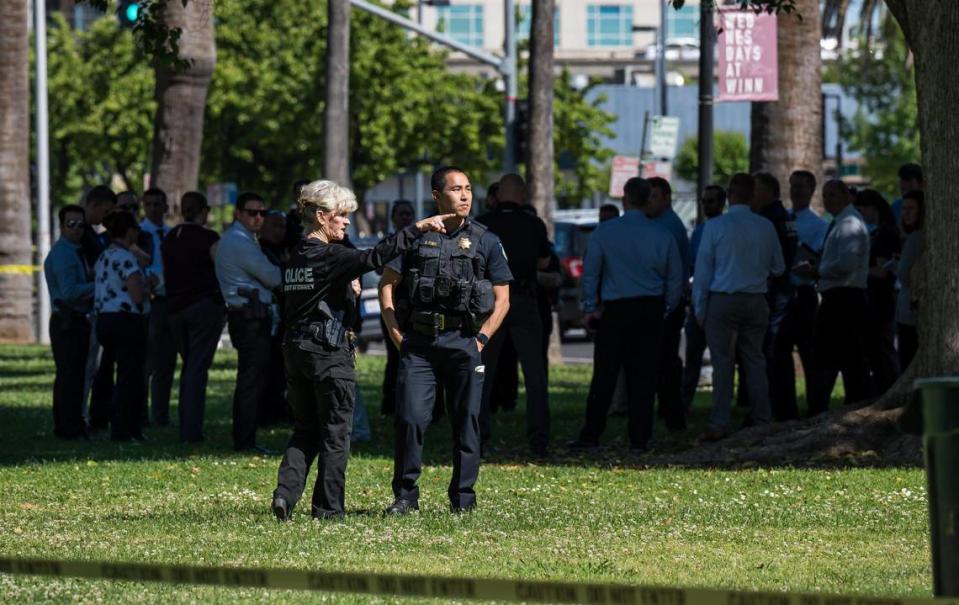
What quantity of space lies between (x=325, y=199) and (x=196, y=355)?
529 cm

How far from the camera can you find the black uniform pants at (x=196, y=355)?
13.9m

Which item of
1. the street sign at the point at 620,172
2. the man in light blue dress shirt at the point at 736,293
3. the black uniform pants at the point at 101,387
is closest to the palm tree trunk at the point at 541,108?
the street sign at the point at 620,172

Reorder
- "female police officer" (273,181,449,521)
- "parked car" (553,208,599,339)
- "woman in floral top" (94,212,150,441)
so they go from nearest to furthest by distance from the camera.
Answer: "female police officer" (273,181,449,521) < "woman in floral top" (94,212,150,441) < "parked car" (553,208,599,339)

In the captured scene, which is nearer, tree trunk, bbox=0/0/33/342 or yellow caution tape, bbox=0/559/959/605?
yellow caution tape, bbox=0/559/959/605

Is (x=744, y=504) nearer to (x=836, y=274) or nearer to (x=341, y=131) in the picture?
(x=836, y=274)

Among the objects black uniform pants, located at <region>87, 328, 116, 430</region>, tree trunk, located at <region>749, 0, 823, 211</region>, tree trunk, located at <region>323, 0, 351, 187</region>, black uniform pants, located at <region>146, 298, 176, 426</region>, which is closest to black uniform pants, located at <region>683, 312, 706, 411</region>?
tree trunk, located at <region>749, 0, 823, 211</region>

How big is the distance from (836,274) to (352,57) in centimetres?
3662

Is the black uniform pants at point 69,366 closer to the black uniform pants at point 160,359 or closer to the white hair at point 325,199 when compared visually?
the black uniform pants at point 160,359

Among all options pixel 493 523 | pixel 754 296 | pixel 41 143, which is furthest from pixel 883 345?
pixel 41 143

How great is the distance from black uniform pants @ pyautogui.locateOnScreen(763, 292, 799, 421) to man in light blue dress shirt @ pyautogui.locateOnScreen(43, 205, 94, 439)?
5.18 metres

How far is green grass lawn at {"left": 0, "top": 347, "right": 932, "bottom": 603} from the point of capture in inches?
295

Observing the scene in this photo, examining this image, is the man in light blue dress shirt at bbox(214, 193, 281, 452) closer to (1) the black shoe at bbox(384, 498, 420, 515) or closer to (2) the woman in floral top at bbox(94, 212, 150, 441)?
(2) the woman in floral top at bbox(94, 212, 150, 441)

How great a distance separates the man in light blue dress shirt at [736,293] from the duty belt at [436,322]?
4.53 m

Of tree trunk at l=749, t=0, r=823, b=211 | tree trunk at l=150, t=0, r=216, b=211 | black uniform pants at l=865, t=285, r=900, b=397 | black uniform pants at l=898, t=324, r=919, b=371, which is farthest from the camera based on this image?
tree trunk at l=150, t=0, r=216, b=211
